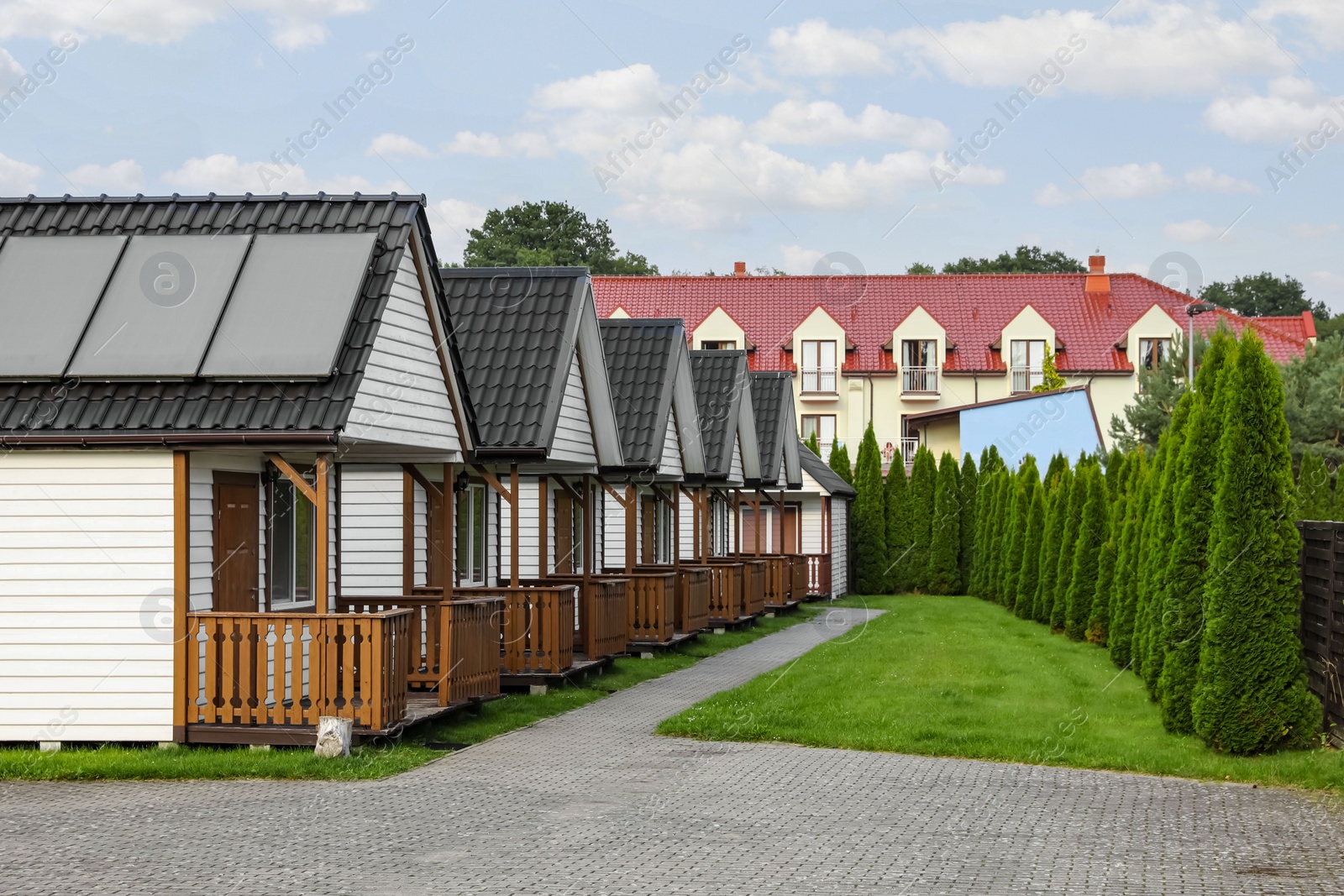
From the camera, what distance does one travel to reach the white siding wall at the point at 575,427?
18.4 m

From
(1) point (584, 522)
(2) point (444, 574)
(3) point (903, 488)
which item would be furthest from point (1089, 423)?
(2) point (444, 574)

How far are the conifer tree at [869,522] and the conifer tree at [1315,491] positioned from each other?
1789cm

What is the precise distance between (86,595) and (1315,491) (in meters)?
21.6

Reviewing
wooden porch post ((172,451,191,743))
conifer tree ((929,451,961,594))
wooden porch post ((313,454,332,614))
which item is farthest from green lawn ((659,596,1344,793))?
conifer tree ((929,451,961,594))

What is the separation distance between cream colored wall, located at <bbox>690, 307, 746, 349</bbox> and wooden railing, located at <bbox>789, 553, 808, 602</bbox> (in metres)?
23.3

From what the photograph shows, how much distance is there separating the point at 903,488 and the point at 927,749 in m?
32.4

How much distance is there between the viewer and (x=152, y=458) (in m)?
12.1

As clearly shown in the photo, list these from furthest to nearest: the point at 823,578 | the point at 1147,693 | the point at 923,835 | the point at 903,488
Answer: the point at 903,488 < the point at 823,578 < the point at 1147,693 < the point at 923,835

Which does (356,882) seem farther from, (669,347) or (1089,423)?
(1089,423)

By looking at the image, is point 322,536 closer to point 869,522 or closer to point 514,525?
point 514,525

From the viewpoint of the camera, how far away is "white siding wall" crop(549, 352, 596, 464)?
18.4 meters

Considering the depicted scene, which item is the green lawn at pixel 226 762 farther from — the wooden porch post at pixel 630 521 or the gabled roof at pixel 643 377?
the gabled roof at pixel 643 377

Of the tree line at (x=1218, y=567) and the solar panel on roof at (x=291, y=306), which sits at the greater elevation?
the solar panel on roof at (x=291, y=306)

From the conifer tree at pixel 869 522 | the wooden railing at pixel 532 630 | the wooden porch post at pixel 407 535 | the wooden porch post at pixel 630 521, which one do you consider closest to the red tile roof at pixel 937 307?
the conifer tree at pixel 869 522
